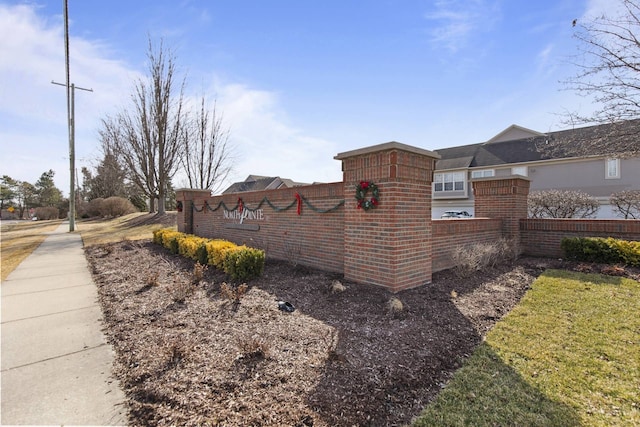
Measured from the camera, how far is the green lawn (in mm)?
2215

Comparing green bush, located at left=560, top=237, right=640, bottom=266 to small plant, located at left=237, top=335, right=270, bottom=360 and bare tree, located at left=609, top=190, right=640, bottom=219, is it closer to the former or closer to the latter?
small plant, located at left=237, top=335, right=270, bottom=360

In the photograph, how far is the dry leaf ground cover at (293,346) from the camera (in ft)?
7.48

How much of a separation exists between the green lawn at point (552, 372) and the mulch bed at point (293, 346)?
190mm

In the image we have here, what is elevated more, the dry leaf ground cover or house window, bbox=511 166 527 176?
house window, bbox=511 166 527 176

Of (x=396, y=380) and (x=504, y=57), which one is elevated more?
(x=504, y=57)

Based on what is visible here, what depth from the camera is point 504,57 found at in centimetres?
723

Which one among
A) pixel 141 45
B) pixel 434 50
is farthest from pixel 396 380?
pixel 141 45

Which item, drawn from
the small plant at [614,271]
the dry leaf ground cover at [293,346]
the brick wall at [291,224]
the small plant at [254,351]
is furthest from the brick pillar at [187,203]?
the small plant at [614,271]

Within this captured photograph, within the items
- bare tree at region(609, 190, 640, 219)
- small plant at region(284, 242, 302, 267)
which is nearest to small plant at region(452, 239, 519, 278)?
small plant at region(284, 242, 302, 267)

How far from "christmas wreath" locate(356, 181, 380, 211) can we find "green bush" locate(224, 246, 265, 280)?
212cm

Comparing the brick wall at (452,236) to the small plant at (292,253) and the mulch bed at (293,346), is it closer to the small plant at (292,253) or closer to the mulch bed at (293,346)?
the mulch bed at (293,346)

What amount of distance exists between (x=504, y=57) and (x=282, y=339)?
8.03 m

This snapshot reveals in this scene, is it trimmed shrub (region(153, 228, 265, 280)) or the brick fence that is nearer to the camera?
the brick fence

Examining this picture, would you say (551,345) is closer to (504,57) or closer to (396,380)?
(396,380)
